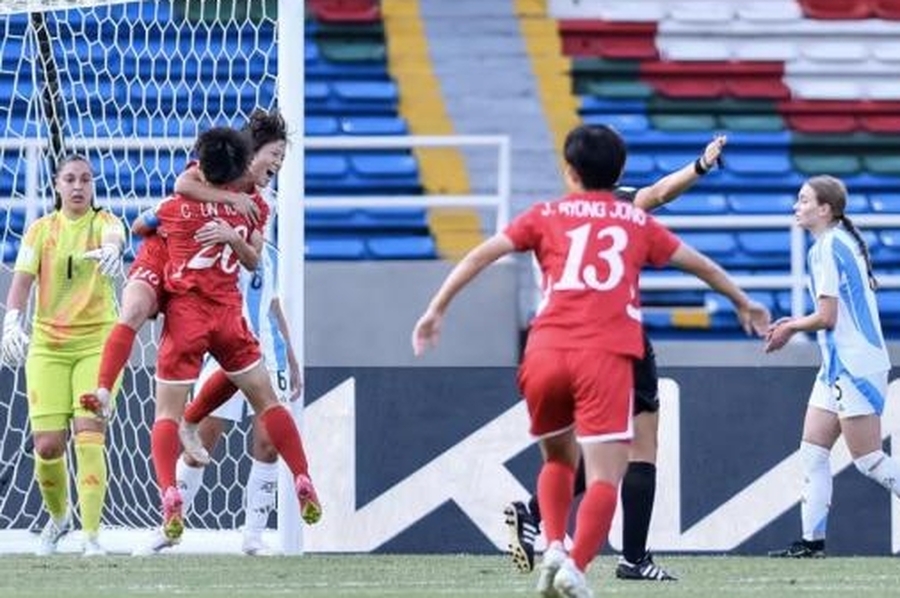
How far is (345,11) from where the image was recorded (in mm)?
16422

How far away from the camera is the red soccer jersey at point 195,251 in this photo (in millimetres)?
9367

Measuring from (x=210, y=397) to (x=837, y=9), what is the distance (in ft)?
26.1

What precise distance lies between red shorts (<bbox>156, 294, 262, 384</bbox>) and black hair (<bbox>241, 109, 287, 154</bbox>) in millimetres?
762

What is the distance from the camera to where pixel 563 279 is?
7.16m

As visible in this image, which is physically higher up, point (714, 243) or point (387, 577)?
point (714, 243)

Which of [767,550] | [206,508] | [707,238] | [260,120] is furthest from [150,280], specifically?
[707,238]

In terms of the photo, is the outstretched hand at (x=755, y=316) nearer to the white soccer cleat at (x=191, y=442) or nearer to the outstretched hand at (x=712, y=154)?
the outstretched hand at (x=712, y=154)

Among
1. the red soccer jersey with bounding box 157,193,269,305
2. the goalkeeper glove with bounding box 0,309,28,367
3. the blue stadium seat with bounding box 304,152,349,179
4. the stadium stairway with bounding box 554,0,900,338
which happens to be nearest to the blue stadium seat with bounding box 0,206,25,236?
the blue stadium seat with bounding box 304,152,349,179

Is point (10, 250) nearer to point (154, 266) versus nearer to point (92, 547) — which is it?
point (92, 547)

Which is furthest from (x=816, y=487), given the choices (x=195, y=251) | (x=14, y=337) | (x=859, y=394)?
(x=14, y=337)

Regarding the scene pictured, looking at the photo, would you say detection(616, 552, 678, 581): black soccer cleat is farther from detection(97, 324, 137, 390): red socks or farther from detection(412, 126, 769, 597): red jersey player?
detection(97, 324, 137, 390): red socks

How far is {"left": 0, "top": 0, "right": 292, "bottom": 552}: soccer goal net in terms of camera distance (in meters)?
11.5

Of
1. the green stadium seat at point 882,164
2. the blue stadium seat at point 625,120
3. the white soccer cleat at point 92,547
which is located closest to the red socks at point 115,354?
the white soccer cleat at point 92,547

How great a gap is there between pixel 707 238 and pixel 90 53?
4326mm
